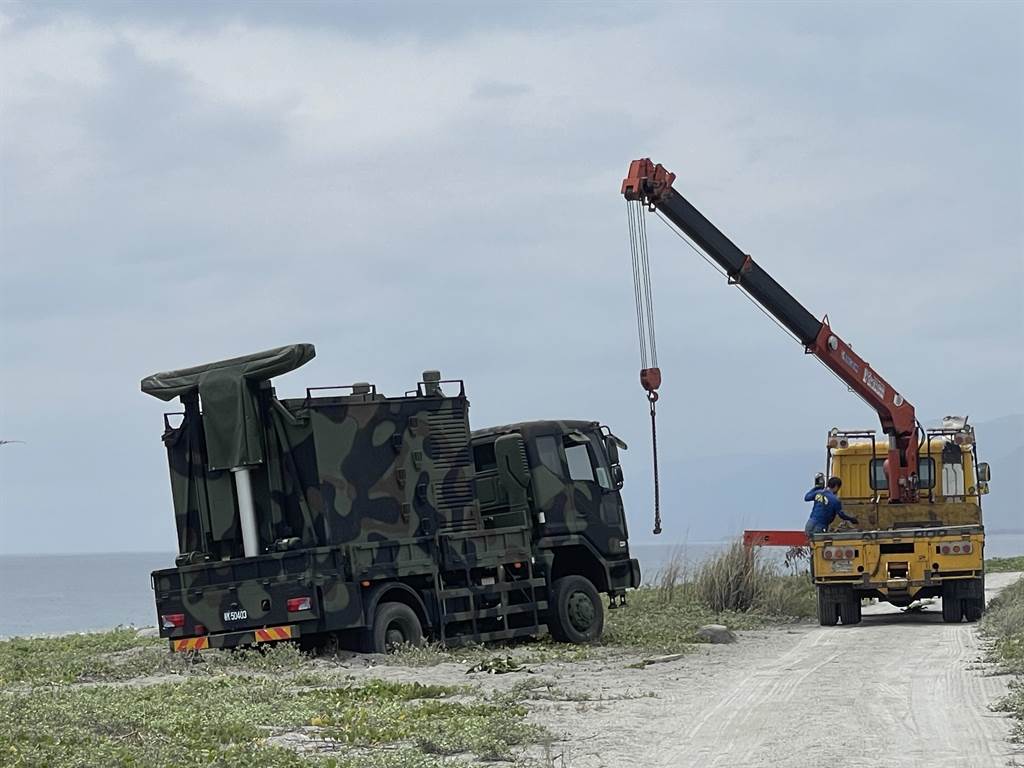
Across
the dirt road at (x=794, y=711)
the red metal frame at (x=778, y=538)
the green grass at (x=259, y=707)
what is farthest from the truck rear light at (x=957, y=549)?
the red metal frame at (x=778, y=538)

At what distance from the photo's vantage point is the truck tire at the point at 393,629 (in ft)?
61.1

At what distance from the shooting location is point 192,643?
18656mm

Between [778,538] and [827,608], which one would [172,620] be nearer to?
[827,608]

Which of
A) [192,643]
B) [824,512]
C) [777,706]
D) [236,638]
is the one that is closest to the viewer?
[777,706]

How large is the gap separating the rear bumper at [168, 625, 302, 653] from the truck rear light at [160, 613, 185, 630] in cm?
15

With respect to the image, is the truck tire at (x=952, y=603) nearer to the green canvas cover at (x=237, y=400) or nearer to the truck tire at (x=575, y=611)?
the truck tire at (x=575, y=611)

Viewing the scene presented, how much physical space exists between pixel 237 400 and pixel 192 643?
2.72 m

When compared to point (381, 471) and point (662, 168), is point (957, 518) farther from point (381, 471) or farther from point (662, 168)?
point (381, 471)

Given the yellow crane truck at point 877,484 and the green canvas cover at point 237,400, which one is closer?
the green canvas cover at point 237,400

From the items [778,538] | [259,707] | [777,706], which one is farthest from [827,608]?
[259,707]

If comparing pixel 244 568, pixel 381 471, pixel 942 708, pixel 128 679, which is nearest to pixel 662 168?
pixel 381 471

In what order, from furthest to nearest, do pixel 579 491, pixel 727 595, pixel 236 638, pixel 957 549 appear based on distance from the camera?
1. pixel 727 595
2. pixel 957 549
3. pixel 579 491
4. pixel 236 638

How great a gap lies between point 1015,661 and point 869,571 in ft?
26.5

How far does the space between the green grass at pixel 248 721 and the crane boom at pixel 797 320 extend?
35.1 ft
